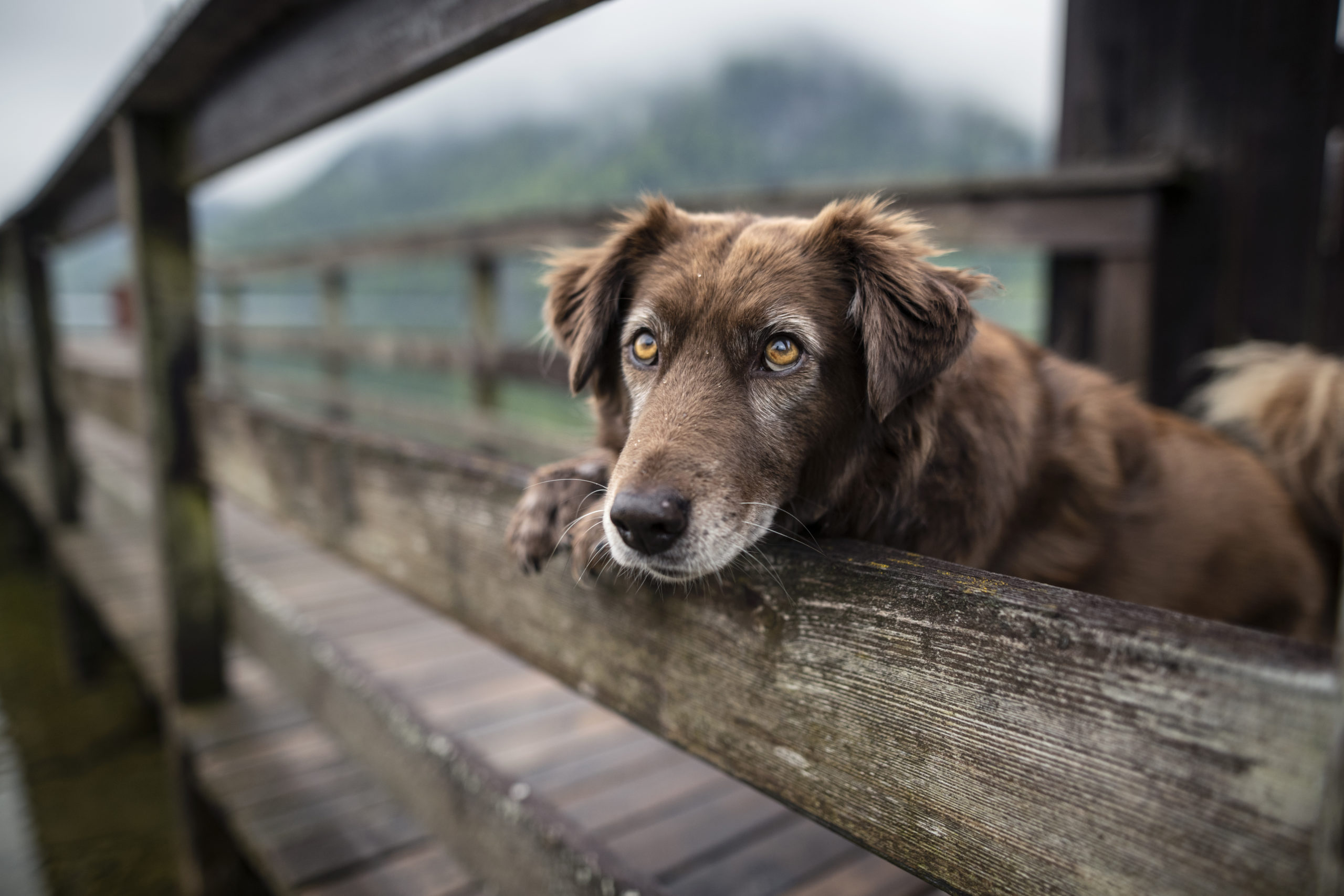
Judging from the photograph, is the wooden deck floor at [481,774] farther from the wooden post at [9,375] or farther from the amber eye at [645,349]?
the wooden post at [9,375]

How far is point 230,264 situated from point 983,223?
27.7 feet

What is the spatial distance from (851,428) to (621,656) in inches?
22.5

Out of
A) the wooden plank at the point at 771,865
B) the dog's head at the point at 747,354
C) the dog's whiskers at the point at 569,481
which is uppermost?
the dog's head at the point at 747,354

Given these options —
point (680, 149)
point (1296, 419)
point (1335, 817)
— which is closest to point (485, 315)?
point (1296, 419)

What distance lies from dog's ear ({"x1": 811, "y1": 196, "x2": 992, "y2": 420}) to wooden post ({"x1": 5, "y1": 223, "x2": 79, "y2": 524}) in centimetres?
655

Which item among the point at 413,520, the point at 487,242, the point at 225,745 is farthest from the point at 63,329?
the point at 413,520

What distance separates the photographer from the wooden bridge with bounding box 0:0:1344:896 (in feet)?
2.29

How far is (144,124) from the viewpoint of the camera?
2.91 meters

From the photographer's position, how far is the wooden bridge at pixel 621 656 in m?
0.70

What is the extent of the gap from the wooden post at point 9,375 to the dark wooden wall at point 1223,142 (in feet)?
27.2

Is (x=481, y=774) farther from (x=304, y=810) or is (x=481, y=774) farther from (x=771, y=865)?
(x=304, y=810)

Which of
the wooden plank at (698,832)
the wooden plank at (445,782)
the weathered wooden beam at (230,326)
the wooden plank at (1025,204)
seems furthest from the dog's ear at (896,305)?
the weathered wooden beam at (230,326)

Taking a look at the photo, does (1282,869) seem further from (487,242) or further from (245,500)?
(487,242)

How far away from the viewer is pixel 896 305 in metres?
1.30
